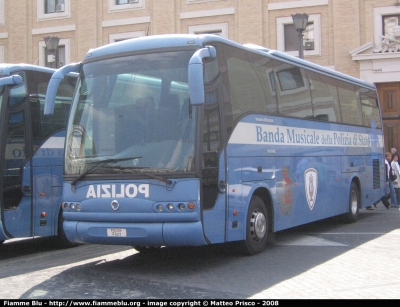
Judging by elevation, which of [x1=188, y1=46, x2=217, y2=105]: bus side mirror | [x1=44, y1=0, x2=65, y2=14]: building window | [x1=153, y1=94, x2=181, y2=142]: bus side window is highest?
[x1=44, y1=0, x2=65, y2=14]: building window

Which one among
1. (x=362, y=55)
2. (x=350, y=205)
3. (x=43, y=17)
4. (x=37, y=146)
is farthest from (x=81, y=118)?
(x=43, y=17)

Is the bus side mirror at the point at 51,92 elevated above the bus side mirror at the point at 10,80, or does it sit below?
below

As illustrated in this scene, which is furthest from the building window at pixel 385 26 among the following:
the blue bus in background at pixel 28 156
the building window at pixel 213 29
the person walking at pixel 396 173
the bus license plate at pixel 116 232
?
the bus license plate at pixel 116 232

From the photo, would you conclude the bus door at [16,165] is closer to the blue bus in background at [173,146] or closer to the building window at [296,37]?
the blue bus in background at [173,146]

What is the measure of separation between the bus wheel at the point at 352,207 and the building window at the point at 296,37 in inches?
515

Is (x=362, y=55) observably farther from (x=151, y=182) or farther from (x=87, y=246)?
(x=151, y=182)

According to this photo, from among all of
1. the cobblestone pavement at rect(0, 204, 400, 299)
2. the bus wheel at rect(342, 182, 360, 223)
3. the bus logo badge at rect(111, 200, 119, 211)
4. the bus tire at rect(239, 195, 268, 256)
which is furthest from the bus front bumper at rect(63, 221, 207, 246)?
the bus wheel at rect(342, 182, 360, 223)

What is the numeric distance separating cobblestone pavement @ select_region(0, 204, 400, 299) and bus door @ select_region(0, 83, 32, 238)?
2.08 ft

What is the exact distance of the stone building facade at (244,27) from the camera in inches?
1051

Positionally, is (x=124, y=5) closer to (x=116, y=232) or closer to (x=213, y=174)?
(x=213, y=174)

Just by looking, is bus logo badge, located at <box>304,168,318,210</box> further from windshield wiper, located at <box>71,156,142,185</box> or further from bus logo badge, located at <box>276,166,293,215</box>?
windshield wiper, located at <box>71,156,142,185</box>

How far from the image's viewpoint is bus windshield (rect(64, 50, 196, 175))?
8445 millimetres

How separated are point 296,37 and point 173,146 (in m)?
20.6

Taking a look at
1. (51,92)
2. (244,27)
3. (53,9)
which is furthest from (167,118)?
(53,9)
